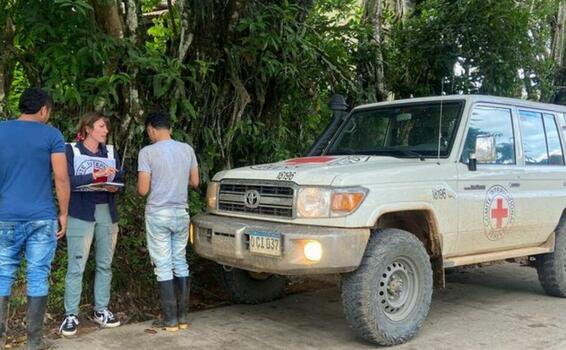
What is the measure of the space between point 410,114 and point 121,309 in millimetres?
3208

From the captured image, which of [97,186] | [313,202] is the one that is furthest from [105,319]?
[313,202]

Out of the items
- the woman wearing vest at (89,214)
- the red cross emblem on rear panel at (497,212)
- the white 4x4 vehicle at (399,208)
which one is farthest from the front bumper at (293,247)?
the red cross emblem on rear panel at (497,212)

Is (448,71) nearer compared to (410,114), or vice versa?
(410,114)

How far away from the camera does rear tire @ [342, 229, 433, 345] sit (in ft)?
14.2

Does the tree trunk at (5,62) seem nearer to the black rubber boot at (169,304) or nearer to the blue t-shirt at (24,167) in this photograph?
the blue t-shirt at (24,167)

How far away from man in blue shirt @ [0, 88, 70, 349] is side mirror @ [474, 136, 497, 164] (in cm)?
331

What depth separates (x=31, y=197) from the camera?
169 inches

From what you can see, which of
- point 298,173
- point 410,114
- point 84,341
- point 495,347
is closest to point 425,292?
point 495,347

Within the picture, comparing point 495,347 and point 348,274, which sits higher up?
point 348,274

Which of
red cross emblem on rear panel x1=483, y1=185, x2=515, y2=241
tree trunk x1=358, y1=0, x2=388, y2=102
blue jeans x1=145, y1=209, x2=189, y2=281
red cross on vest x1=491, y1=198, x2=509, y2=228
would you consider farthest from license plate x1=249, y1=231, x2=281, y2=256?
tree trunk x1=358, y1=0, x2=388, y2=102

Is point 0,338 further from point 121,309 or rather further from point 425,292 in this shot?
point 425,292

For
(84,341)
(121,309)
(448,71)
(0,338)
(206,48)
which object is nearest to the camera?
(0,338)

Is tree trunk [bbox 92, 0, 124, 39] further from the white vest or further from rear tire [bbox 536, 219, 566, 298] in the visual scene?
rear tire [bbox 536, 219, 566, 298]

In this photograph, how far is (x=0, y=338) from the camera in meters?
4.38
